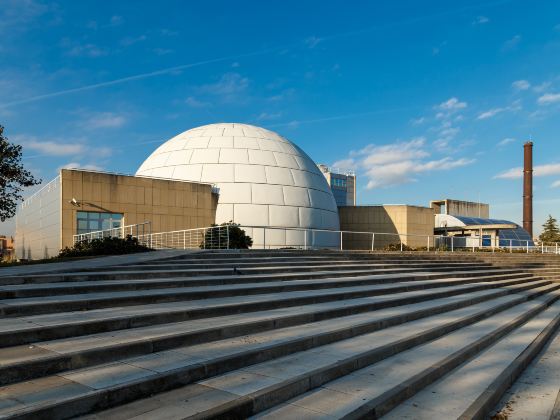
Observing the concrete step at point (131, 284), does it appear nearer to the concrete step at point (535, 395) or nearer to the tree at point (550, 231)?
the concrete step at point (535, 395)

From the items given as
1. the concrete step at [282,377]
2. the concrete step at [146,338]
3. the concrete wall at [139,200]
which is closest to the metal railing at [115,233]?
the concrete wall at [139,200]

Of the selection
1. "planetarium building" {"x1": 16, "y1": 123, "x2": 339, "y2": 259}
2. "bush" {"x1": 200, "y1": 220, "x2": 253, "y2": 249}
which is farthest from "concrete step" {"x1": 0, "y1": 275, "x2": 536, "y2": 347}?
"planetarium building" {"x1": 16, "y1": 123, "x2": 339, "y2": 259}

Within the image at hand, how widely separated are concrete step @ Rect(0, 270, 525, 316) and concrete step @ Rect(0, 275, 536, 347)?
5.8 inches

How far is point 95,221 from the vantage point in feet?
82.6

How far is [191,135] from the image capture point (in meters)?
34.8

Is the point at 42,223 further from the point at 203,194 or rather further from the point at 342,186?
the point at 342,186

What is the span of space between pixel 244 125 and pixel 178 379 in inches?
1304

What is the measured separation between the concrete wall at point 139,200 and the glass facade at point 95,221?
256mm

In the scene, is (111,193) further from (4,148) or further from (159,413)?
(159,413)

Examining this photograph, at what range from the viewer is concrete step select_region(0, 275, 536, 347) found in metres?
5.04

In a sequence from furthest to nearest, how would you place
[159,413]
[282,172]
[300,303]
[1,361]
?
1. [282,172]
2. [300,303]
3. [1,361]
4. [159,413]

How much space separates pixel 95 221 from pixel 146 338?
21968 millimetres

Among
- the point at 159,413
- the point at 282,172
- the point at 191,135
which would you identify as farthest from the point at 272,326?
the point at 191,135

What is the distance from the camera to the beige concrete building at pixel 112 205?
2438cm
